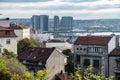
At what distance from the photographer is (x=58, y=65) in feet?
140

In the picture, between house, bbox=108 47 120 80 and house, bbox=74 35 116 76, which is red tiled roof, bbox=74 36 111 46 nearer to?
house, bbox=74 35 116 76

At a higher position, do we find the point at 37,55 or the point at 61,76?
the point at 37,55

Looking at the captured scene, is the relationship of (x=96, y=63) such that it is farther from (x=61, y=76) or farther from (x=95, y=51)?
(x=61, y=76)

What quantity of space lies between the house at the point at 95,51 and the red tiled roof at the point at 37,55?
4.35m

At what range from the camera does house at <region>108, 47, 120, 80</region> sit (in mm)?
41950

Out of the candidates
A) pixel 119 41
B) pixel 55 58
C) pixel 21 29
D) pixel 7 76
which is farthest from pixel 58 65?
pixel 21 29

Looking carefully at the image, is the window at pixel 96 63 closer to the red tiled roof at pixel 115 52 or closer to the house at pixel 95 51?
the house at pixel 95 51

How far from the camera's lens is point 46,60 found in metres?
41.4

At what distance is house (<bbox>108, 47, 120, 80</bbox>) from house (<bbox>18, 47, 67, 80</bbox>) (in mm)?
5133

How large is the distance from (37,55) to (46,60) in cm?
249

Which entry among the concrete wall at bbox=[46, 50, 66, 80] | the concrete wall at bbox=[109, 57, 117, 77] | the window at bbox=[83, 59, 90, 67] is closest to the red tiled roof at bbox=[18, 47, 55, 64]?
the concrete wall at bbox=[46, 50, 66, 80]

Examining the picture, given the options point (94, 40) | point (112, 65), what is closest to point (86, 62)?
point (94, 40)

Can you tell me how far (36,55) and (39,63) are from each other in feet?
6.50

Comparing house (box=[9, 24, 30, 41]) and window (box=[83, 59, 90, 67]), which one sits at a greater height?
house (box=[9, 24, 30, 41])
